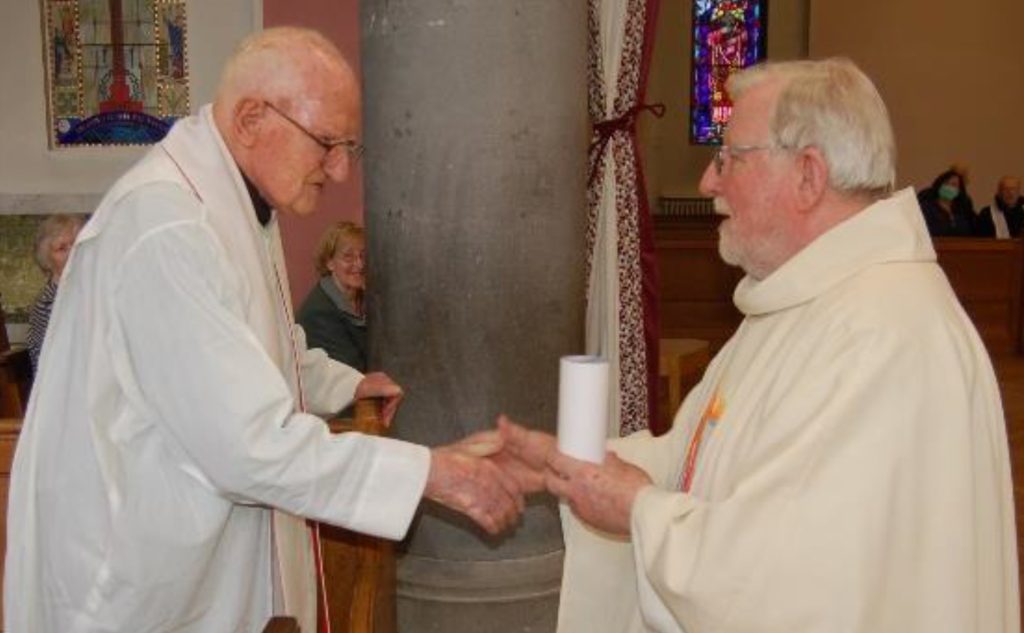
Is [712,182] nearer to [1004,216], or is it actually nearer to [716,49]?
[1004,216]

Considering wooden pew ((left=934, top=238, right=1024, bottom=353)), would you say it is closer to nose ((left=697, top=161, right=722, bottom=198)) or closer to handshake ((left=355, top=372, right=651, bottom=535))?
handshake ((left=355, top=372, right=651, bottom=535))

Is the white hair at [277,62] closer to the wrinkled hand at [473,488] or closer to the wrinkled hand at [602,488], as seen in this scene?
the wrinkled hand at [473,488]

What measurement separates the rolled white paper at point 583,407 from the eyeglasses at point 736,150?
409 mm

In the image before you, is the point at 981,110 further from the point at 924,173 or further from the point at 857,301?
the point at 857,301

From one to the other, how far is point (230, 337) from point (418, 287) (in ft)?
5.31

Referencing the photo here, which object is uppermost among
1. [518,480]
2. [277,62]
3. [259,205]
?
[277,62]

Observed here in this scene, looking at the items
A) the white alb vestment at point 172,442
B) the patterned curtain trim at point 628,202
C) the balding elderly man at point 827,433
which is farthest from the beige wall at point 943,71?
the white alb vestment at point 172,442

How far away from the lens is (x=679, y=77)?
1571cm

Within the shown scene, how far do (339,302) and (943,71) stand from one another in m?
13.2

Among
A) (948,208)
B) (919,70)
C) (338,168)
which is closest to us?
(338,168)

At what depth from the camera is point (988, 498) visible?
185 centimetres

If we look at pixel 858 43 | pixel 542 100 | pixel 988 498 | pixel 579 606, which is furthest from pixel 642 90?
pixel 858 43

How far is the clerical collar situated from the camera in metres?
2.21

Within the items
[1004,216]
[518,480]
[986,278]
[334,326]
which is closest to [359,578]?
[518,480]
